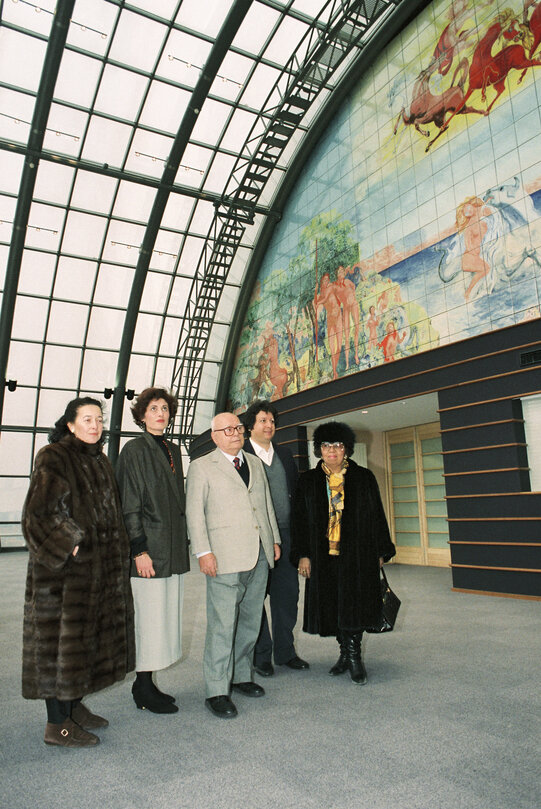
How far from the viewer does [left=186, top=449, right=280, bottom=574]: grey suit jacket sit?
3314mm

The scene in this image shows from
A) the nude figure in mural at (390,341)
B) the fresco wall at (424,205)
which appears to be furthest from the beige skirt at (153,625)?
the nude figure in mural at (390,341)

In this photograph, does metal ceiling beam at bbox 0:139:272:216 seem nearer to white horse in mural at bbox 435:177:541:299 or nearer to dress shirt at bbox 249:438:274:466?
white horse in mural at bbox 435:177:541:299

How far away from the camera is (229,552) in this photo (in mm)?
3324

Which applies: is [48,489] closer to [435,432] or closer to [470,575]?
[470,575]

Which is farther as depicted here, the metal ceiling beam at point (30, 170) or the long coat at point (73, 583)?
the metal ceiling beam at point (30, 170)

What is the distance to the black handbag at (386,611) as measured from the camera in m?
3.81

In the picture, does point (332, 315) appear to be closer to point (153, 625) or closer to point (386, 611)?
point (386, 611)

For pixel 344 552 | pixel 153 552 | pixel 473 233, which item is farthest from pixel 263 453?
pixel 473 233

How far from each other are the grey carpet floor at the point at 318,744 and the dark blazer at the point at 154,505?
0.90 metres

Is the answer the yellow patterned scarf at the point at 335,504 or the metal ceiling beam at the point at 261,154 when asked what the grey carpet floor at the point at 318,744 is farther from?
the metal ceiling beam at the point at 261,154

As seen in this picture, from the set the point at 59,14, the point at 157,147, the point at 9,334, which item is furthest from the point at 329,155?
the point at 9,334

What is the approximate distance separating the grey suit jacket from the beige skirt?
322 millimetres

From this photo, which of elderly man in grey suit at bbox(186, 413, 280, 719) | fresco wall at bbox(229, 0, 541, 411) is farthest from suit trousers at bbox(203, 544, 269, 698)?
fresco wall at bbox(229, 0, 541, 411)

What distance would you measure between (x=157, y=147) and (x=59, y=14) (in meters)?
3.45
